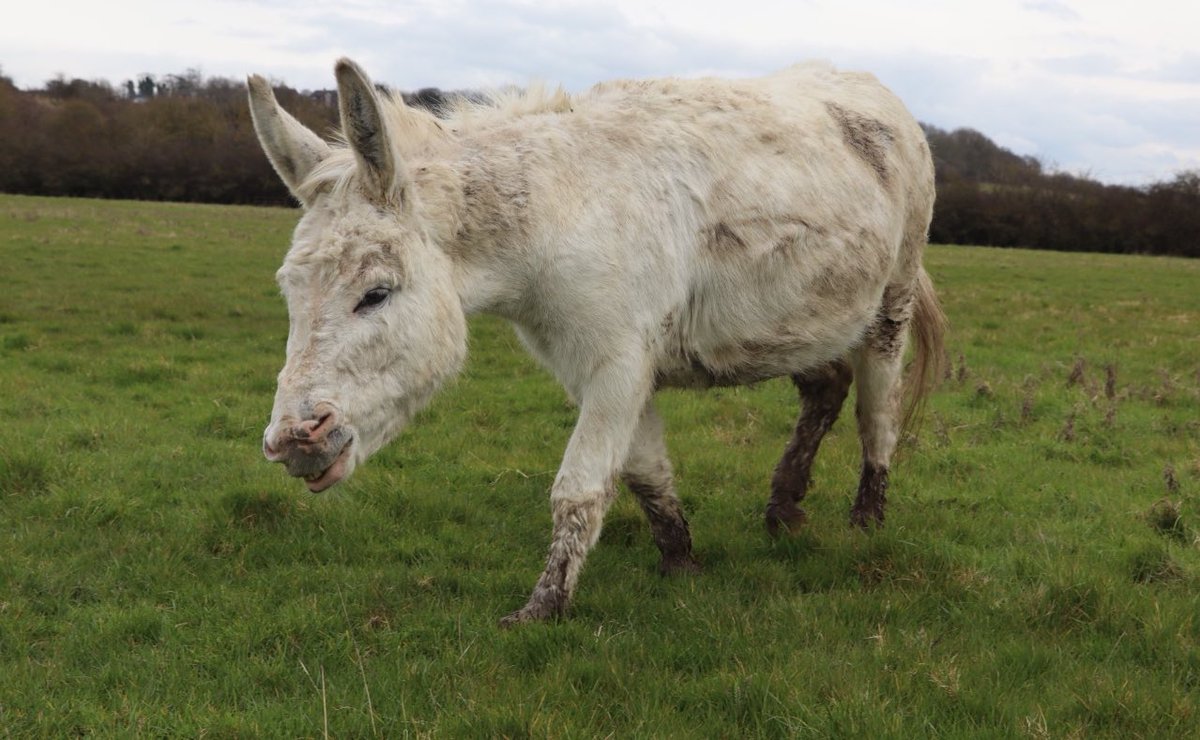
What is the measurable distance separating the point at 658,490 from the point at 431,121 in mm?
2207

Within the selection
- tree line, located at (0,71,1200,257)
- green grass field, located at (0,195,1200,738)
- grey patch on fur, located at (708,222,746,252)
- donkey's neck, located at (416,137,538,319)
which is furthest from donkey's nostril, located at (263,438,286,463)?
tree line, located at (0,71,1200,257)

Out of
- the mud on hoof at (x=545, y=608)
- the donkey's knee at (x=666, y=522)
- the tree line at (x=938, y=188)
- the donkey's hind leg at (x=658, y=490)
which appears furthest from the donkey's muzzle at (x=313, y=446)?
the tree line at (x=938, y=188)

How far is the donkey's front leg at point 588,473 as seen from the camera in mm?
4273

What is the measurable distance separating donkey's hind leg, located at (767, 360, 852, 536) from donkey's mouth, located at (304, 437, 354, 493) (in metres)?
3.03

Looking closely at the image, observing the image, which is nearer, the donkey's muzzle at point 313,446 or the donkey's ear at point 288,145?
the donkey's muzzle at point 313,446

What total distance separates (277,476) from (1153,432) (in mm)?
7395

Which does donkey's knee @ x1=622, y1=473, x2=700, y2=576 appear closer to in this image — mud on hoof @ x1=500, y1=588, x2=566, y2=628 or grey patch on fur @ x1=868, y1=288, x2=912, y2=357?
mud on hoof @ x1=500, y1=588, x2=566, y2=628

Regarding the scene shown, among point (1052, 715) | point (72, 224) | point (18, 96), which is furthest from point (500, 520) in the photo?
point (18, 96)

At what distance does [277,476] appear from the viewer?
6707 millimetres

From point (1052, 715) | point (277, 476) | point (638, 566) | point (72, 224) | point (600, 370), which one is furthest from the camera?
point (72, 224)

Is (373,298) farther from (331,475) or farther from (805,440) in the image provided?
(805,440)

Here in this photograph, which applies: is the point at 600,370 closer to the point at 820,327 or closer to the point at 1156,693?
the point at 820,327

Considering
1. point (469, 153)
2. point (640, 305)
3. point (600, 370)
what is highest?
point (469, 153)

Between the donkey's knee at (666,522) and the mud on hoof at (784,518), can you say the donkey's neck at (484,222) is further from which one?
the mud on hoof at (784,518)
